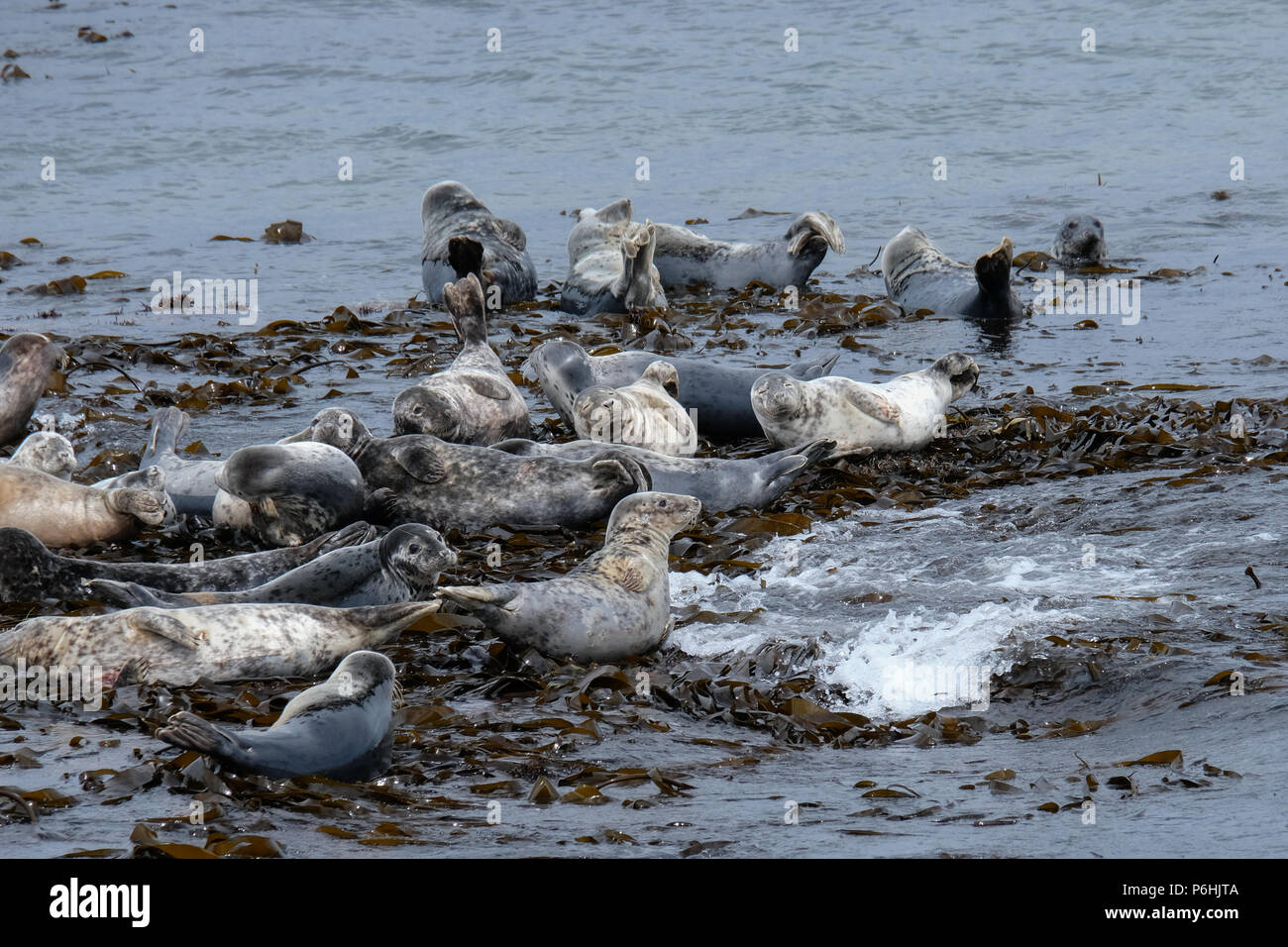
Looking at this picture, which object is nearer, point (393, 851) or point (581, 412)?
point (393, 851)

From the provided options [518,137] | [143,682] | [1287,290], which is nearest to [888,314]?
[1287,290]

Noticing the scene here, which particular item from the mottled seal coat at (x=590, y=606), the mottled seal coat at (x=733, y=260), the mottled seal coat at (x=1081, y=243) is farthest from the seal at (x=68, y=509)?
the mottled seal coat at (x=1081, y=243)

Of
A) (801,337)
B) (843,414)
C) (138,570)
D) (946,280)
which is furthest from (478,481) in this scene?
(946,280)

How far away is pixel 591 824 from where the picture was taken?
338cm

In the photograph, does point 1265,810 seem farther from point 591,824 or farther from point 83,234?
point 83,234

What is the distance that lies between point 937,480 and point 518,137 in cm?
1177

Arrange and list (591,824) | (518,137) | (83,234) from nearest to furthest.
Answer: (591,824)
(83,234)
(518,137)

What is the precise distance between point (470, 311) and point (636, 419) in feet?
4.75

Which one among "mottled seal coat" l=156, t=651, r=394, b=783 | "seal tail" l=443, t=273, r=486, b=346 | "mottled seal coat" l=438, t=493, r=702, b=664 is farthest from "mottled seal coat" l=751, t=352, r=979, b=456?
"mottled seal coat" l=156, t=651, r=394, b=783

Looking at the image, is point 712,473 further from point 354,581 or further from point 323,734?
point 323,734

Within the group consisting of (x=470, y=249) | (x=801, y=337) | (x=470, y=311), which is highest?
(x=470, y=249)

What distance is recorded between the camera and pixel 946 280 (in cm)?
1006

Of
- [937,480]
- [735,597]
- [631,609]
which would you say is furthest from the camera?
[937,480]

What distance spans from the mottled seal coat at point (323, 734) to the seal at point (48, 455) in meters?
2.89
